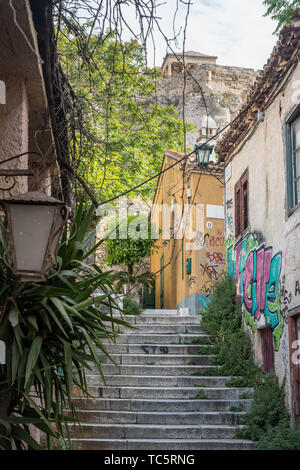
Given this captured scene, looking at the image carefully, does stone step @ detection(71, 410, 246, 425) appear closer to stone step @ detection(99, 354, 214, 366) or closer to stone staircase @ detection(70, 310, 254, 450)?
stone staircase @ detection(70, 310, 254, 450)

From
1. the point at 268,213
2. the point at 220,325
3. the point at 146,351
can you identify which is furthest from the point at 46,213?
the point at 220,325

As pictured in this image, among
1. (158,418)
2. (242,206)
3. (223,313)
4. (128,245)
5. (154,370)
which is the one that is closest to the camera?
(158,418)

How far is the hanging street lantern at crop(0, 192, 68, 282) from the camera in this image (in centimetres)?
301

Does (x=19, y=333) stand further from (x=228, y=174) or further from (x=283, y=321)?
(x=228, y=174)

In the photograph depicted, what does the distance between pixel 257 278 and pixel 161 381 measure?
7.90 ft

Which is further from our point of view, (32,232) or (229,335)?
(229,335)

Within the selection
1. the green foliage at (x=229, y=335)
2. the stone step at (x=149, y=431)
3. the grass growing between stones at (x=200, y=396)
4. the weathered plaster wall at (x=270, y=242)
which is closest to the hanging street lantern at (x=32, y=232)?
the weathered plaster wall at (x=270, y=242)

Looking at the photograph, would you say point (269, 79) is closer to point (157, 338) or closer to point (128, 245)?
point (157, 338)

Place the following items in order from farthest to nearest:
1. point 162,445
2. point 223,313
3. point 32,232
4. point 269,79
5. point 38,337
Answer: point 223,313 → point 269,79 → point 162,445 → point 38,337 → point 32,232

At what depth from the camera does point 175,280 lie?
62.8 ft

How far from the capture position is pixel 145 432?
8625mm

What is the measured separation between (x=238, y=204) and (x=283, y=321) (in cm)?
422

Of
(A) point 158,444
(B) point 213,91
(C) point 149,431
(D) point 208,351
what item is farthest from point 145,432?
(B) point 213,91

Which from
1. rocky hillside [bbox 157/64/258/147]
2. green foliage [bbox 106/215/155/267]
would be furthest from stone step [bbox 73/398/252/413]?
rocky hillside [bbox 157/64/258/147]
